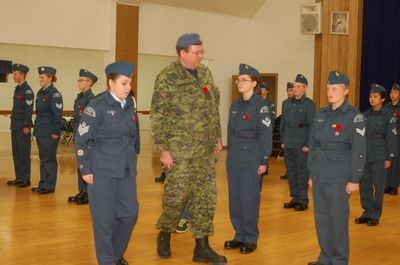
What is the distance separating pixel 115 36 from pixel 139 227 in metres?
7.51

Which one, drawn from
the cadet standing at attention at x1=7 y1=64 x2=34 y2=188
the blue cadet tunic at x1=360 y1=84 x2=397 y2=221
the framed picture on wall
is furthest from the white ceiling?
the blue cadet tunic at x1=360 y1=84 x2=397 y2=221

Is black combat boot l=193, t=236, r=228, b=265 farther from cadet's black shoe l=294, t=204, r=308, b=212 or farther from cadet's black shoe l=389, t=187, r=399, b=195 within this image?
cadet's black shoe l=389, t=187, r=399, b=195

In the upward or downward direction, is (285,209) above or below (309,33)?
below

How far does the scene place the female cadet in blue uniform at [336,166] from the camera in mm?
4359

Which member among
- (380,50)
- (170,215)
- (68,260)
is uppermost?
(380,50)

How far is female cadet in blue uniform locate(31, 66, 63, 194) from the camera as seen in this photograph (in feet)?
25.7

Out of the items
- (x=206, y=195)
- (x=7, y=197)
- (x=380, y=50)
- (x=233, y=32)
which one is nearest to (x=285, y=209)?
(x=206, y=195)

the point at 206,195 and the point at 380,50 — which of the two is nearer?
the point at 206,195

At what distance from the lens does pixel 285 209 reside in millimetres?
7348

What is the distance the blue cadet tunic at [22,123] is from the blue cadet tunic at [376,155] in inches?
176

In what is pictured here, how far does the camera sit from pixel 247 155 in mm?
5059

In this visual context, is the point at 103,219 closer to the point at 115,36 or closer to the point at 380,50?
the point at 115,36

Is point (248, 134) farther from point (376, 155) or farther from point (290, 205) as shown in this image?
point (290, 205)

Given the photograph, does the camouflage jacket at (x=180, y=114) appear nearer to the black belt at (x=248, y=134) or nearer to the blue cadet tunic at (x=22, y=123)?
the black belt at (x=248, y=134)
